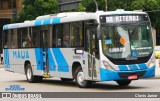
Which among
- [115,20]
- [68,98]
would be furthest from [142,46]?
[68,98]

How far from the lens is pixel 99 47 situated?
61.7 ft

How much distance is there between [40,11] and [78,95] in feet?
144

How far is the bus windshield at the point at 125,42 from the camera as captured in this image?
18.8 metres

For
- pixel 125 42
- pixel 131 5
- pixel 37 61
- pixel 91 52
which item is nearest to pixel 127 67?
pixel 125 42

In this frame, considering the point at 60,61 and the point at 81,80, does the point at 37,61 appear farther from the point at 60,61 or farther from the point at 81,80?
the point at 81,80

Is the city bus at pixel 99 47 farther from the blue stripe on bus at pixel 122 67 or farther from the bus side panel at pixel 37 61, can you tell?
the bus side panel at pixel 37 61

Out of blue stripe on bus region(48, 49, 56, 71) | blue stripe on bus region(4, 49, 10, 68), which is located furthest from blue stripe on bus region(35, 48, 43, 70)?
blue stripe on bus region(4, 49, 10, 68)

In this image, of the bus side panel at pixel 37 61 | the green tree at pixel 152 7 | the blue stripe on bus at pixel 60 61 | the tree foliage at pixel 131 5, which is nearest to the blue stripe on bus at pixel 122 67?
the blue stripe on bus at pixel 60 61

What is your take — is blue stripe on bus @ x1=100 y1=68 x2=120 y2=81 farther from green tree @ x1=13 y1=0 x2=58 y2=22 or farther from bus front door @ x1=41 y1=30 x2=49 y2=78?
green tree @ x1=13 y1=0 x2=58 y2=22

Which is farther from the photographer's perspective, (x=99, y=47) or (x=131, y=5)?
(x=131, y=5)

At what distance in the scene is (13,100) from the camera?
15.4 meters

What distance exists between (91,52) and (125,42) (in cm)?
138

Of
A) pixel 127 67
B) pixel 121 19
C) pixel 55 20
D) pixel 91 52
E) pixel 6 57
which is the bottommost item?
pixel 127 67

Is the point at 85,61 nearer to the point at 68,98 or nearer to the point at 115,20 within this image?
the point at 115,20
